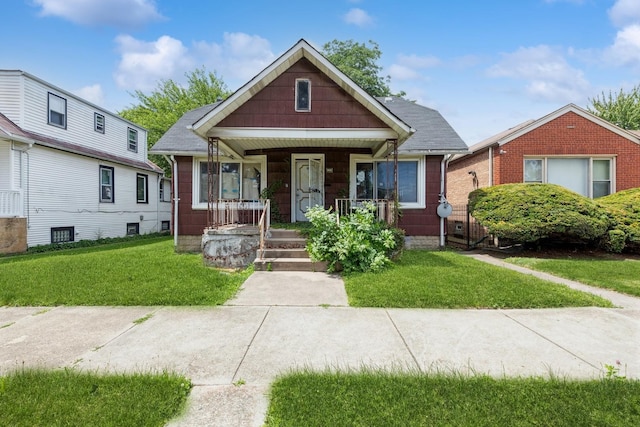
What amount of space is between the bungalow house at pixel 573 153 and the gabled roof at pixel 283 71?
619cm

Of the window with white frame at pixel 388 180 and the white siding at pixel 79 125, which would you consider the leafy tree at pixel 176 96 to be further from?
the window with white frame at pixel 388 180

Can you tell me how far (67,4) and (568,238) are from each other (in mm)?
14653

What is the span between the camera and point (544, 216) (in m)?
8.84

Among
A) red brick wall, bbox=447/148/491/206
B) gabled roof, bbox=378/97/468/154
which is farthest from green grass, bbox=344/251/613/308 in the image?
red brick wall, bbox=447/148/491/206

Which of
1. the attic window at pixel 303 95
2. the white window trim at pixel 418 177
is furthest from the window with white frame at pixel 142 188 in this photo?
the attic window at pixel 303 95

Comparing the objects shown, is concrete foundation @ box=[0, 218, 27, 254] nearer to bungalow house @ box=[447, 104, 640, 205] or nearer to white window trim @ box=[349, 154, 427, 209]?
white window trim @ box=[349, 154, 427, 209]

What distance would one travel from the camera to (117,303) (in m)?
4.99

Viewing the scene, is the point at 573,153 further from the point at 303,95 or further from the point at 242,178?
the point at 242,178

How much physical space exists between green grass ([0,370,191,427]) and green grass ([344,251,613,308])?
299cm

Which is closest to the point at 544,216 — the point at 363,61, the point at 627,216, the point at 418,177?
the point at 627,216

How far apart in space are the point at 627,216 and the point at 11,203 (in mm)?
19070

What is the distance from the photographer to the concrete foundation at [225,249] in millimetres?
7820

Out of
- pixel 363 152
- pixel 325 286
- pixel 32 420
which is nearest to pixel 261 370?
pixel 32 420

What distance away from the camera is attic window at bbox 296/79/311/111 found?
27.1ft
